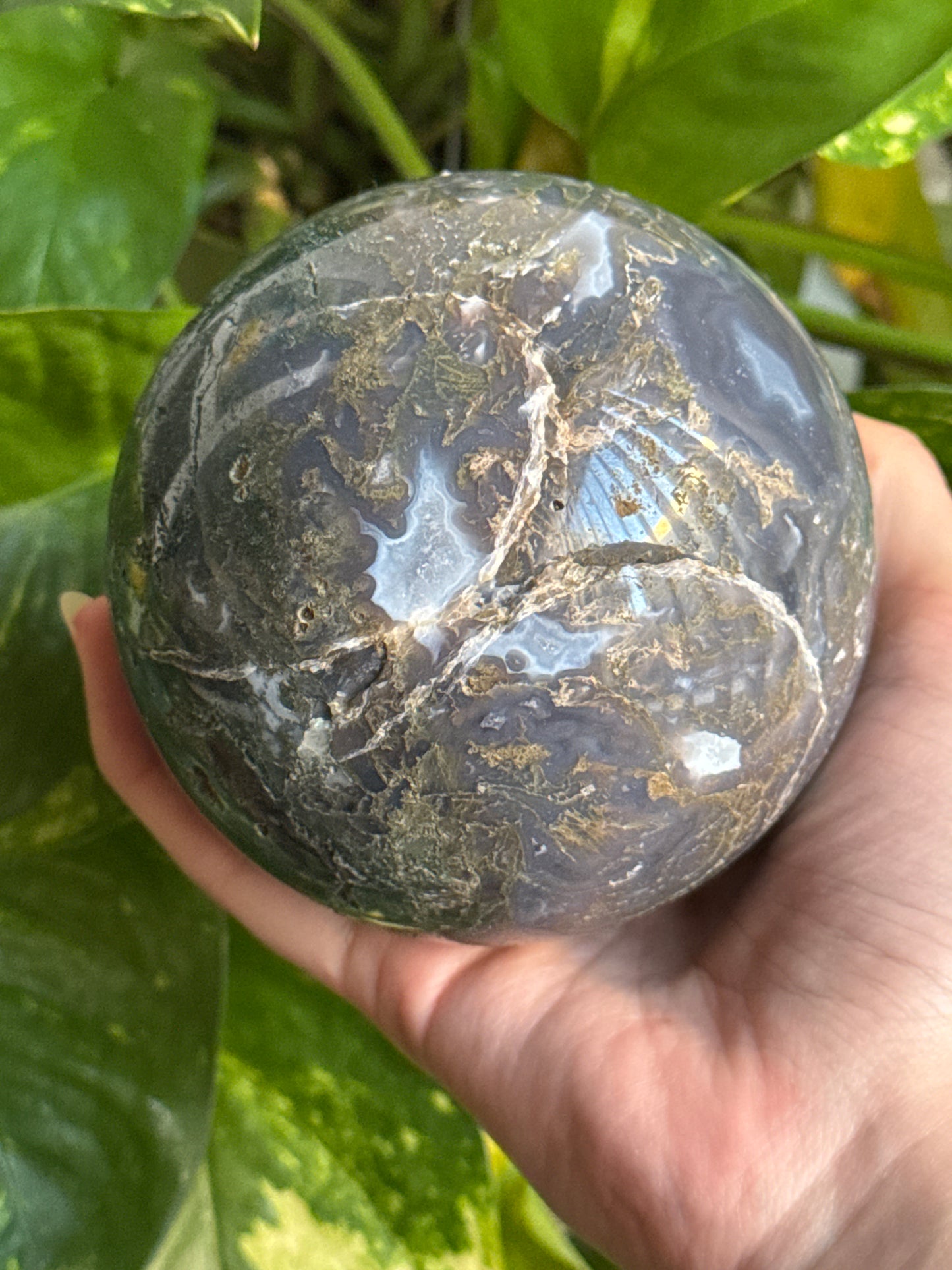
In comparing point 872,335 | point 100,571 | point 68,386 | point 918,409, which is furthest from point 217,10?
point 872,335

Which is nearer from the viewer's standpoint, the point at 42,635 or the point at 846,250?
the point at 42,635

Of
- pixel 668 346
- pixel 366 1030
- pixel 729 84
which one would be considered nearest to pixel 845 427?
pixel 668 346

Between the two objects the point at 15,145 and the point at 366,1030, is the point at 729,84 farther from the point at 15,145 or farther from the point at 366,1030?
the point at 366,1030

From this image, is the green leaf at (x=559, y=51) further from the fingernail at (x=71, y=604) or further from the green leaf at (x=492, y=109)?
the fingernail at (x=71, y=604)

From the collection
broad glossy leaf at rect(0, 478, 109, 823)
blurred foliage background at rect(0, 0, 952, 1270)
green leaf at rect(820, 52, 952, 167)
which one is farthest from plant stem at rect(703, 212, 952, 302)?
broad glossy leaf at rect(0, 478, 109, 823)

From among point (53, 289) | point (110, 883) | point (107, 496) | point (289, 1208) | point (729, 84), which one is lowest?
point (289, 1208)

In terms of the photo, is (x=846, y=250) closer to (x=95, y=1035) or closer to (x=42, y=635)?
(x=42, y=635)
